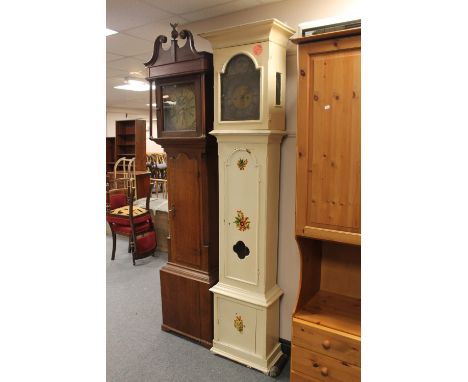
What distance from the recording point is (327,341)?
1.89 metres

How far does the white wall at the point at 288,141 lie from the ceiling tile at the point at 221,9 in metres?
0.04

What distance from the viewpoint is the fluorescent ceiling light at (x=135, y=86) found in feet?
18.4

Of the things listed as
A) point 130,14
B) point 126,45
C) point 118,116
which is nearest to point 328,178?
point 130,14

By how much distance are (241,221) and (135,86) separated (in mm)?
4496

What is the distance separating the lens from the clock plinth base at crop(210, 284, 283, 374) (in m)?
2.42

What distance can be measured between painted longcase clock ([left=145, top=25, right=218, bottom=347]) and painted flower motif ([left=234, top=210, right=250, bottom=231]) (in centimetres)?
29

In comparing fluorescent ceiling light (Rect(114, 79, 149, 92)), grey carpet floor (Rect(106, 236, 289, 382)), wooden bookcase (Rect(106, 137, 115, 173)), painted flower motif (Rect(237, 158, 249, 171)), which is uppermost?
fluorescent ceiling light (Rect(114, 79, 149, 92))

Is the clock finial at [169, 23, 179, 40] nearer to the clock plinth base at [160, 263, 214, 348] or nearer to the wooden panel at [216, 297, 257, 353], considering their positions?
the clock plinth base at [160, 263, 214, 348]

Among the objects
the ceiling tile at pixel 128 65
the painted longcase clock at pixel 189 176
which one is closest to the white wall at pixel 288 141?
the painted longcase clock at pixel 189 176

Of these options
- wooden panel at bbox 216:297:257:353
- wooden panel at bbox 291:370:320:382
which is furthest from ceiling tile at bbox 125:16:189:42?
wooden panel at bbox 291:370:320:382

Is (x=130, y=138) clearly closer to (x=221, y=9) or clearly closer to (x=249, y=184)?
(x=221, y=9)

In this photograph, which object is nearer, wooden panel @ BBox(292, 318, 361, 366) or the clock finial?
wooden panel @ BBox(292, 318, 361, 366)

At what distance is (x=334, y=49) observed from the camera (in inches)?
69.5
